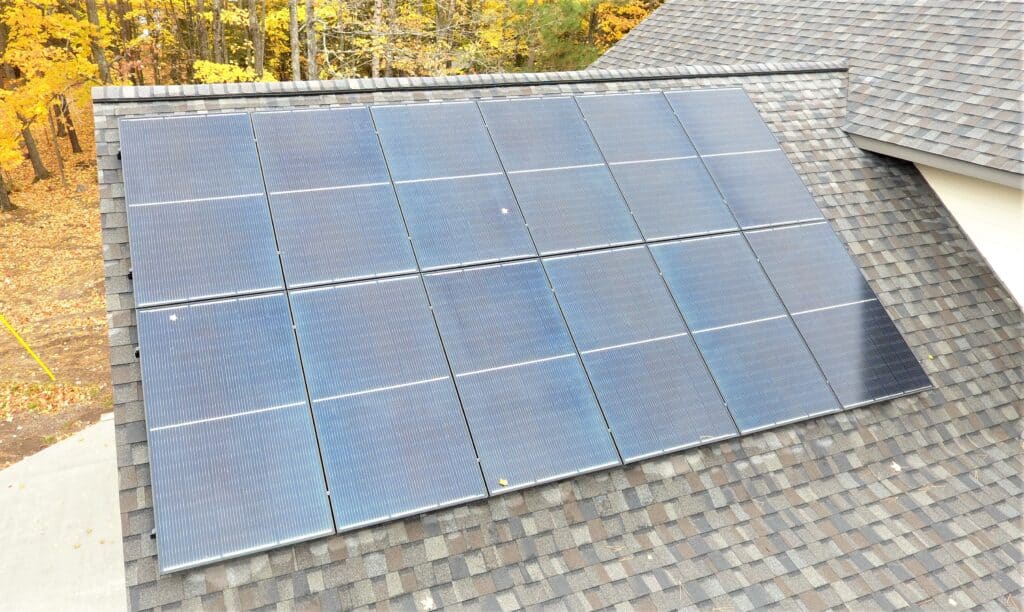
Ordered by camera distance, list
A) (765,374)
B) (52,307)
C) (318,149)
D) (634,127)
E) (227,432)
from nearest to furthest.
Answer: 1. (227,432)
2. (765,374)
3. (318,149)
4. (634,127)
5. (52,307)

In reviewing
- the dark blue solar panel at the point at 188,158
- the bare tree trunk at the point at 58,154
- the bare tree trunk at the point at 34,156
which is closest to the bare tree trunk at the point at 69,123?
the bare tree trunk at the point at 58,154

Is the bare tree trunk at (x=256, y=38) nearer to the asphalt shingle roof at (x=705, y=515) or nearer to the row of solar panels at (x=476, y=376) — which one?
the asphalt shingle roof at (x=705, y=515)

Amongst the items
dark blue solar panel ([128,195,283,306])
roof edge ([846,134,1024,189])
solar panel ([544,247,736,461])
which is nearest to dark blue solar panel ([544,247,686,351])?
solar panel ([544,247,736,461])

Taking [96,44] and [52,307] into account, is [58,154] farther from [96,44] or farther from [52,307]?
[52,307]

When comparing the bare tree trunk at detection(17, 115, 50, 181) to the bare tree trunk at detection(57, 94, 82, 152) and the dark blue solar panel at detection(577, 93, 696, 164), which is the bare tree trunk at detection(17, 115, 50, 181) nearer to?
the bare tree trunk at detection(57, 94, 82, 152)

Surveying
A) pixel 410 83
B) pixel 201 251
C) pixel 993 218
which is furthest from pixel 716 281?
pixel 201 251

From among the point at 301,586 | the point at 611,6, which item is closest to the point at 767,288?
the point at 301,586

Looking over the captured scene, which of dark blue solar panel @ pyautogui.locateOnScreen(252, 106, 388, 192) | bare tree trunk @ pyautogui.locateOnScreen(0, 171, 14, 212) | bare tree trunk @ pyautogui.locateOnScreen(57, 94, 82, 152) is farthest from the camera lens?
bare tree trunk @ pyautogui.locateOnScreen(57, 94, 82, 152)
